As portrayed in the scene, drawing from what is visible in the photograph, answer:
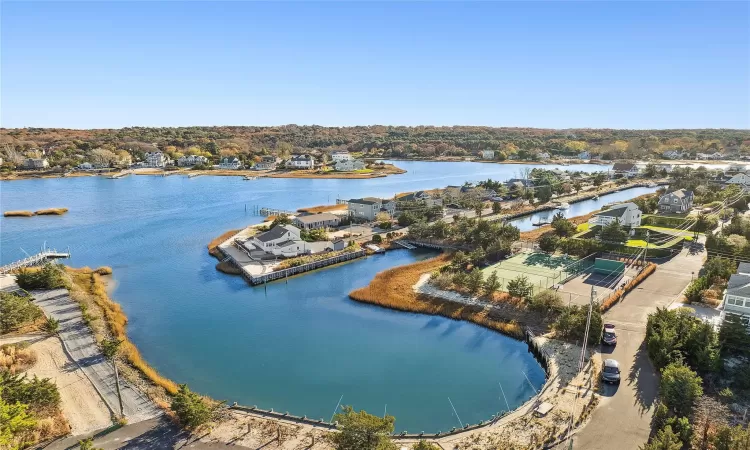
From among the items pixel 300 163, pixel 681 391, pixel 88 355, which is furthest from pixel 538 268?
pixel 300 163

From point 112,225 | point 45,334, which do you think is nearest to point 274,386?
point 45,334

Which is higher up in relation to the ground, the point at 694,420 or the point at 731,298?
the point at 731,298

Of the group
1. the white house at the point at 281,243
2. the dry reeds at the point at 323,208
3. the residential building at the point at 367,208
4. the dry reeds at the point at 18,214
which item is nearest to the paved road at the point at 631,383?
the white house at the point at 281,243

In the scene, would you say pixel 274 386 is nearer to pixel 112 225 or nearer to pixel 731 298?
pixel 731 298

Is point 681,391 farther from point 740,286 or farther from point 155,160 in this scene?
point 155,160

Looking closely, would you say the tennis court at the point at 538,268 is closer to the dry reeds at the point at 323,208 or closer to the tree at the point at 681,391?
the tree at the point at 681,391

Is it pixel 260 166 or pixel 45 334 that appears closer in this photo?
pixel 45 334

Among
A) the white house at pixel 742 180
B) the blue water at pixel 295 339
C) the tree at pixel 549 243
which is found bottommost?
the blue water at pixel 295 339
